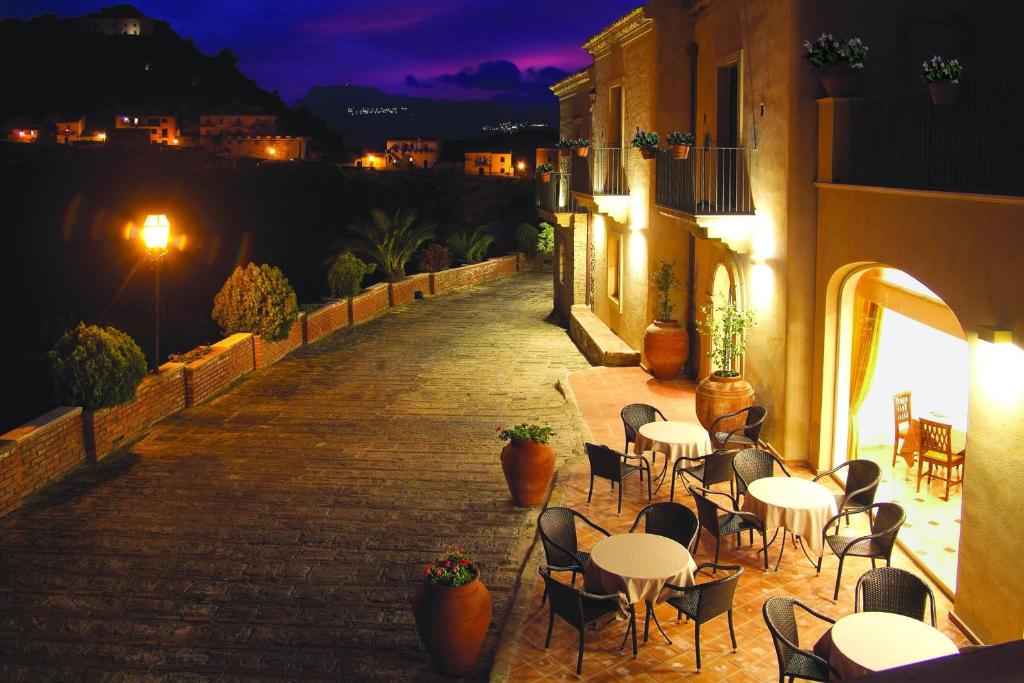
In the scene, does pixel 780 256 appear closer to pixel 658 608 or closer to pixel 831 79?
pixel 831 79

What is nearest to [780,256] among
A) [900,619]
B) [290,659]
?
[900,619]

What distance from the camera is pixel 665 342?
51.8 ft

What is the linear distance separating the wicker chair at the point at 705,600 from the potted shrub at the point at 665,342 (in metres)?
8.88

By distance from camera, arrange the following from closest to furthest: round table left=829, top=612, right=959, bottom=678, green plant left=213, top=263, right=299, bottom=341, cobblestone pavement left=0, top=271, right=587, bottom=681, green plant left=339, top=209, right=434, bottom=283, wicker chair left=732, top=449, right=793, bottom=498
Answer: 1. round table left=829, top=612, right=959, bottom=678
2. cobblestone pavement left=0, top=271, right=587, bottom=681
3. wicker chair left=732, top=449, right=793, bottom=498
4. green plant left=213, top=263, right=299, bottom=341
5. green plant left=339, top=209, right=434, bottom=283

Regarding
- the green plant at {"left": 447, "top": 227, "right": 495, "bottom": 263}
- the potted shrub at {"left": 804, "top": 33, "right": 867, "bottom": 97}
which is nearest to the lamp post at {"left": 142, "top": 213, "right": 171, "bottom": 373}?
the potted shrub at {"left": 804, "top": 33, "right": 867, "bottom": 97}

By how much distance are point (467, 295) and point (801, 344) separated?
67.6 ft

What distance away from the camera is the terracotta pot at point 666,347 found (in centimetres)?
1577

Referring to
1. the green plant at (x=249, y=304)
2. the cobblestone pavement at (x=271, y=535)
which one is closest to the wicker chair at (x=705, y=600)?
the cobblestone pavement at (x=271, y=535)

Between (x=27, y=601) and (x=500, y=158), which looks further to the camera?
(x=500, y=158)

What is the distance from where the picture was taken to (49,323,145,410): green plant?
39.5 ft

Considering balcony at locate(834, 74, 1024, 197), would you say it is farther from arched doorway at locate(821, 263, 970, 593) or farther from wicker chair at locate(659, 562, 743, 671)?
wicker chair at locate(659, 562, 743, 671)

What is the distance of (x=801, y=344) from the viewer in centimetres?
1098

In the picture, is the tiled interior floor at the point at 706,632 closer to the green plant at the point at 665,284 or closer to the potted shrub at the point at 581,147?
the green plant at the point at 665,284

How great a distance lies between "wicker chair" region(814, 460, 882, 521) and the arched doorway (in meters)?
0.76
